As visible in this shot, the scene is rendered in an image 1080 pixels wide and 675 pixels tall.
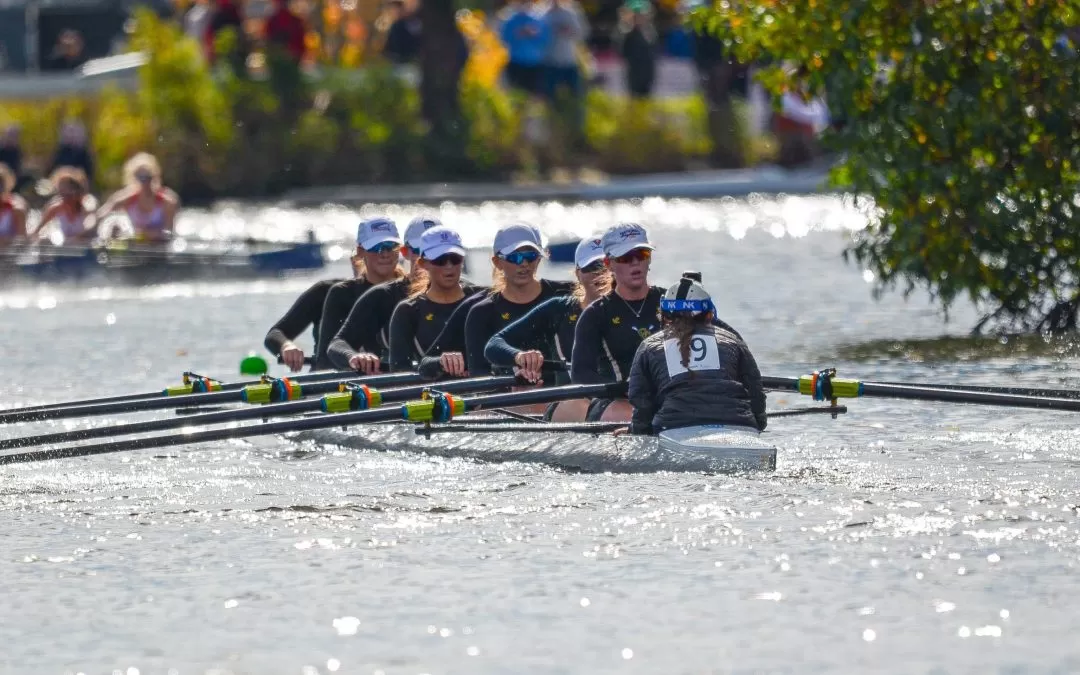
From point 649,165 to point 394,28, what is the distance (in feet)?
16.0

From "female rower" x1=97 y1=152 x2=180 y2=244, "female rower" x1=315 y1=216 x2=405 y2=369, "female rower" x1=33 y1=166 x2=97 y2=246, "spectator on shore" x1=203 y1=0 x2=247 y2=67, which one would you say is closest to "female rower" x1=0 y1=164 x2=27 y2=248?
"female rower" x1=33 y1=166 x2=97 y2=246

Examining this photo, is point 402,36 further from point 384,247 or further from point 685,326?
point 685,326

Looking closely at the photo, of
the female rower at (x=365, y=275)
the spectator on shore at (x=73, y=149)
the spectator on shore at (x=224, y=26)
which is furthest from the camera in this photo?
the spectator on shore at (x=224, y=26)

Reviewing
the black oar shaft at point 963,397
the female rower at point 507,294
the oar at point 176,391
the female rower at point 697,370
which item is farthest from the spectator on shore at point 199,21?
the black oar shaft at point 963,397

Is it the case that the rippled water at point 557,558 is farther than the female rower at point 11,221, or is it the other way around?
the female rower at point 11,221

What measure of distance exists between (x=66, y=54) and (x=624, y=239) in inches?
1056

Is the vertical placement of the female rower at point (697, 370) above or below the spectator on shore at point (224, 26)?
below

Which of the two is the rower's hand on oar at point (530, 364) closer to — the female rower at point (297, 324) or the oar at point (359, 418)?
the oar at point (359, 418)

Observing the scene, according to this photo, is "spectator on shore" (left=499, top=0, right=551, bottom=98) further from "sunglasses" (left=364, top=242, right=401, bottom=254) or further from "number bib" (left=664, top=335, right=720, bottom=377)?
"number bib" (left=664, top=335, right=720, bottom=377)

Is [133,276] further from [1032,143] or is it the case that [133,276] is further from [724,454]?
[724,454]

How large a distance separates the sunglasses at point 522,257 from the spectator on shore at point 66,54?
25.4 metres

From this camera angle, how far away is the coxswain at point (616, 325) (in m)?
13.4

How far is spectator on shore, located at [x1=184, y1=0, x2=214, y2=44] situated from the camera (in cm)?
3650

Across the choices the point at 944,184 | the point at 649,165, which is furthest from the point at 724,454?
the point at 649,165
